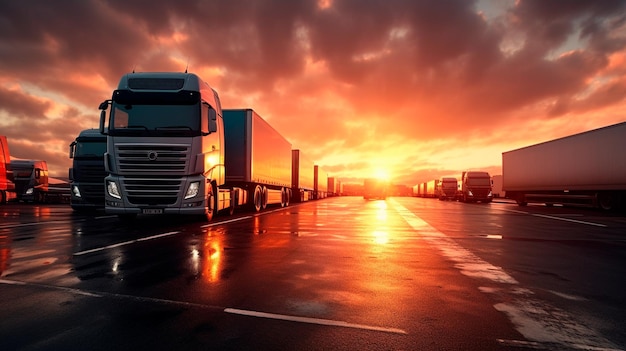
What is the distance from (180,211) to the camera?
33.3 feet

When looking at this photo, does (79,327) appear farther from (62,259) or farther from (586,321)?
(586,321)

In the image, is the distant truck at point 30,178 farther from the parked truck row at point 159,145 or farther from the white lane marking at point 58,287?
the white lane marking at point 58,287

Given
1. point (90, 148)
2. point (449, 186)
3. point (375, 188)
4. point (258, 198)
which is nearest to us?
point (90, 148)

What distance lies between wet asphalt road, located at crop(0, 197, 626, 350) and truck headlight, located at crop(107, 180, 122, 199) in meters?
3.02

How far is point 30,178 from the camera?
25797mm

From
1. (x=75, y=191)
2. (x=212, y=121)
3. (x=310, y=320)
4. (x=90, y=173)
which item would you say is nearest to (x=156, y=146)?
(x=212, y=121)

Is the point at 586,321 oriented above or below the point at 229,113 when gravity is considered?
below

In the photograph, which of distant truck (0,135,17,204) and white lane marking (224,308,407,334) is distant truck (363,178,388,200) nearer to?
distant truck (0,135,17,204)

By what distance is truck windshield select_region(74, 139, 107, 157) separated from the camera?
15.5 metres

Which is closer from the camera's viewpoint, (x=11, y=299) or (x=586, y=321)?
(x=586, y=321)

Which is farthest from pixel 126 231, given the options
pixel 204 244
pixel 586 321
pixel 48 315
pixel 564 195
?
pixel 564 195

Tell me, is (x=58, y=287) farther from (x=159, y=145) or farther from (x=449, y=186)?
(x=449, y=186)

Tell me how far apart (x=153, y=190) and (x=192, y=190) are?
0.97 m

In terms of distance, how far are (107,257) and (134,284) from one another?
202cm
